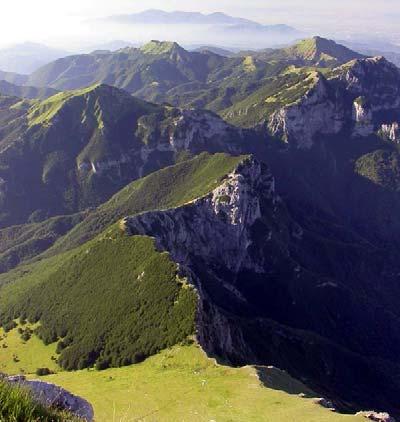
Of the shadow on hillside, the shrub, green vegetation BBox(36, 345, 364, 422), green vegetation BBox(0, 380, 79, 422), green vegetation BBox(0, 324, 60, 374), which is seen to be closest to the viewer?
green vegetation BBox(0, 380, 79, 422)

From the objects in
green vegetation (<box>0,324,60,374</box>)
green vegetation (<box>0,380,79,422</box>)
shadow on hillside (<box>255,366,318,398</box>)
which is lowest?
green vegetation (<box>0,324,60,374</box>)

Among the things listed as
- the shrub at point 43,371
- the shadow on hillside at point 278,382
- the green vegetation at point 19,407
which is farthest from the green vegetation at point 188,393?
the green vegetation at point 19,407

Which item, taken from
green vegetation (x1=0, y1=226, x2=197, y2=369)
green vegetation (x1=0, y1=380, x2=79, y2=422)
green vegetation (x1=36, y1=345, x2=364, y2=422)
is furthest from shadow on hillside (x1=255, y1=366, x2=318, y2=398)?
green vegetation (x1=0, y1=380, x2=79, y2=422)

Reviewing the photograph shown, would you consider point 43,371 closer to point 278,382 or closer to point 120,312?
point 120,312

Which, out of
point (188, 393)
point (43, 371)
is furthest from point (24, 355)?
point (188, 393)

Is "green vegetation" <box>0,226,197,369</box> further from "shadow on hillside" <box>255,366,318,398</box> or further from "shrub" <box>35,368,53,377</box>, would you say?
"shadow on hillside" <box>255,366,318,398</box>

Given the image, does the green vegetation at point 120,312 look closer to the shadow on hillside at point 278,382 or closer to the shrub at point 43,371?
the shrub at point 43,371
